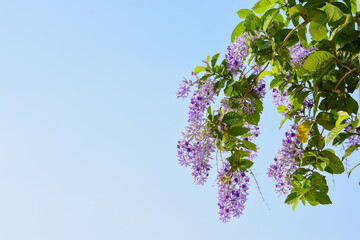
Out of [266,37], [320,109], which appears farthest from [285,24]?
[320,109]

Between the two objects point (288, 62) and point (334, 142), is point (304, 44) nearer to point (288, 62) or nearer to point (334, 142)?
point (288, 62)

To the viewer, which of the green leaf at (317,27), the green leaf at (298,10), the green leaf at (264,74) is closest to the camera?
the green leaf at (317,27)

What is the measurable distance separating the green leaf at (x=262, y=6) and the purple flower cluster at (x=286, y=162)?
26.7 inches

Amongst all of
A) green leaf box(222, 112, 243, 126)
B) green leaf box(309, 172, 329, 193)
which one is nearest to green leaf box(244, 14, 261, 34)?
green leaf box(222, 112, 243, 126)

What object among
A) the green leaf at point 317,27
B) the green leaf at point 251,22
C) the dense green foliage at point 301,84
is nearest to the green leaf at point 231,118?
the dense green foliage at point 301,84

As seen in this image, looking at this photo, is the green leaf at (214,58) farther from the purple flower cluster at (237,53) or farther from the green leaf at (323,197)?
the green leaf at (323,197)

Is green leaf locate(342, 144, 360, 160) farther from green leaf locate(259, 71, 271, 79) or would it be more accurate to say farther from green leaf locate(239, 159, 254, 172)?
green leaf locate(259, 71, 271, 79)

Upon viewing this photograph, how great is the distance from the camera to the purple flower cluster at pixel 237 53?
8.23 feet

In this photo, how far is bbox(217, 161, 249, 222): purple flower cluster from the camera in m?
2.63

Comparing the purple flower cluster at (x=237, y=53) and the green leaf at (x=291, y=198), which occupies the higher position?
the purple flower cluster at (x=237, y=53)

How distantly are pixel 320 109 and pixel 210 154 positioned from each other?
70cm

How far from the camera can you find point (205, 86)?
101 inches

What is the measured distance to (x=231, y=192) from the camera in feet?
8.66

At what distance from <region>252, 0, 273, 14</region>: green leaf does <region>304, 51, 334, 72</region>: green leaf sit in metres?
0.39
